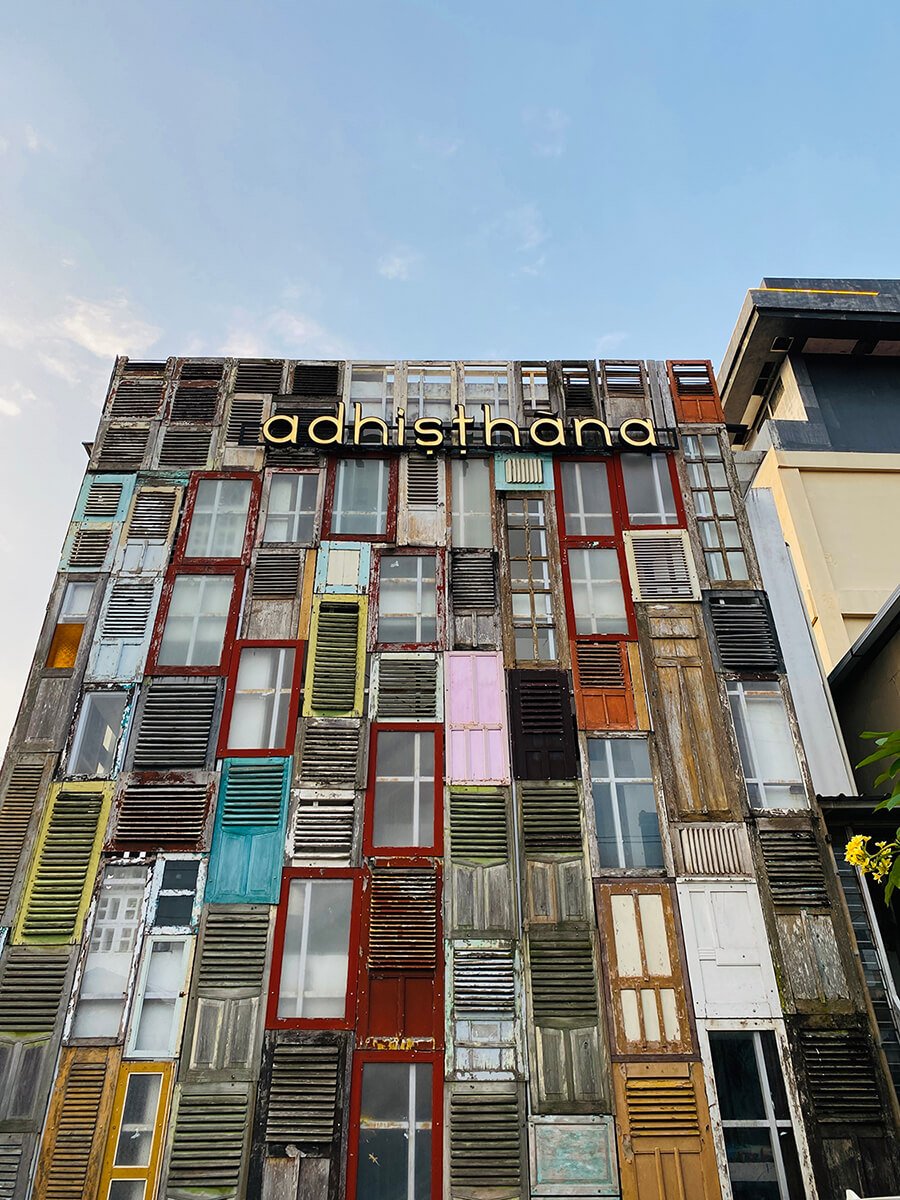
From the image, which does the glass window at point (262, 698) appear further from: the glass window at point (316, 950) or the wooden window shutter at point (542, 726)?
the wooden window shutter at point (542, 726)

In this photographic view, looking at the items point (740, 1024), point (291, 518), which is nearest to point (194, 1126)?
point (740, 1024)

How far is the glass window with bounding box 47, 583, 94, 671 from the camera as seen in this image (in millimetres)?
17000

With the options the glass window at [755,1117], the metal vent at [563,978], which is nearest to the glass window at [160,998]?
the metal vent at [563,978]

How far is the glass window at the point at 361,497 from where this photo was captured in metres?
18.9

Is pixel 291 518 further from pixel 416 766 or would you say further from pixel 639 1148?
pixel 639 1148

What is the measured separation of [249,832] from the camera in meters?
15.0

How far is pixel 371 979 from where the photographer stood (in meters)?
13.7

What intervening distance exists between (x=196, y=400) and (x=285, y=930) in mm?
12359

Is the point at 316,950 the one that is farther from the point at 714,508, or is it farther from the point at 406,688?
the point at 714,508

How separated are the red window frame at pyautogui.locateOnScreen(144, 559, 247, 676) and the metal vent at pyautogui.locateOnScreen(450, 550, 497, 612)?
4255mm

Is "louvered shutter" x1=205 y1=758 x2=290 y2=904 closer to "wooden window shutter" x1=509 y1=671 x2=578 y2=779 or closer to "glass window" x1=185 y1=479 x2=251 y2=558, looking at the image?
"wooden window shutter" x1=509 y1=671 x2=578 y2=779

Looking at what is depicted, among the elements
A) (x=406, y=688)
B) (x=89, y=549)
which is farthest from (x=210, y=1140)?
(x=89, y=549)

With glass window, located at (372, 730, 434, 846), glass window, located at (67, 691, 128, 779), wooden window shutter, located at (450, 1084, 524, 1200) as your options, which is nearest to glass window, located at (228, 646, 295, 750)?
glass window, located at (372, 730, 434, 846)

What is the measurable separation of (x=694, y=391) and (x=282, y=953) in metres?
15.1
